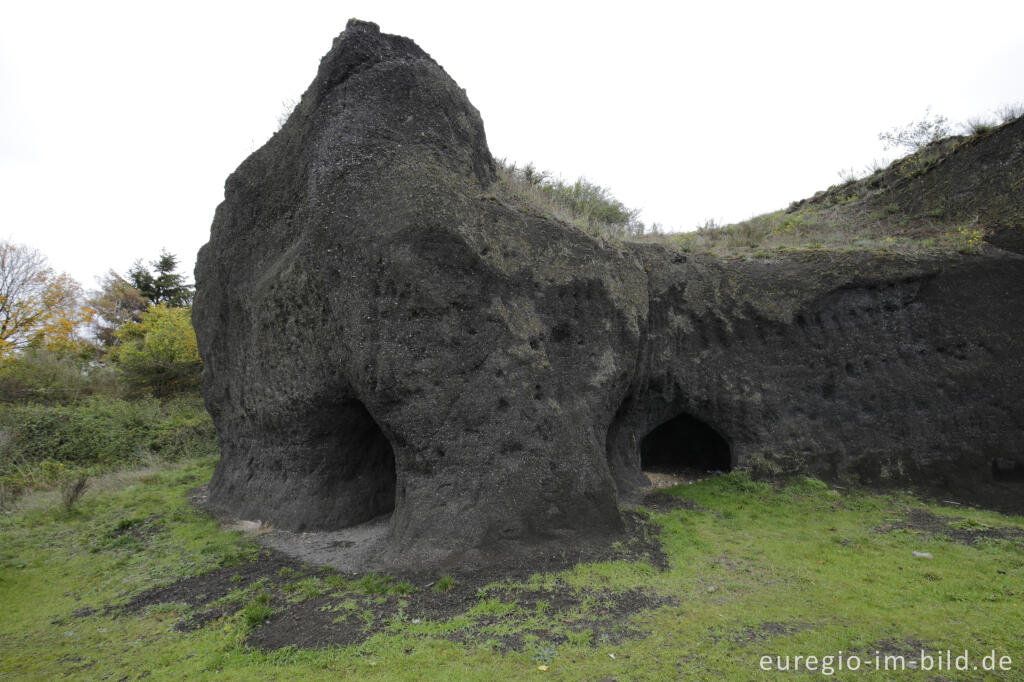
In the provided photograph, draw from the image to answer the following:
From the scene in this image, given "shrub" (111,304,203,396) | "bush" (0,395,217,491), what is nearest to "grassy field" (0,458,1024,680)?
"bush" (0,395,217,491)

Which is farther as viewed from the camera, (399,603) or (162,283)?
(162,283)

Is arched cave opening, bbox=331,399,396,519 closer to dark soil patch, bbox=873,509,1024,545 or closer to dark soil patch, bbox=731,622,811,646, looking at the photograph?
dark soil patch, bbox=731,622,811,646

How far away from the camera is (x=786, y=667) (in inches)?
167

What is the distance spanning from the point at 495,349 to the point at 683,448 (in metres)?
7.18

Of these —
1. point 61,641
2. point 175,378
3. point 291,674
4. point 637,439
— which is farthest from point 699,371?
point 175,378

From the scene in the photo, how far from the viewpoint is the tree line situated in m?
20.5

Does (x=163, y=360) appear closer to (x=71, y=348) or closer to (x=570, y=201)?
(x=71, y=348)

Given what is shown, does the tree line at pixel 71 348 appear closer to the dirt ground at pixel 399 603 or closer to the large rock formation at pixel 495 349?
the large rock formation at pixel 495 349

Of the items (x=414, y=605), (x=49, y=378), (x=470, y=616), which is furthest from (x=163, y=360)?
(x=470, y=616)

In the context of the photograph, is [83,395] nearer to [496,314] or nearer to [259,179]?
[259,179]

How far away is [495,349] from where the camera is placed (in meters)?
7.30

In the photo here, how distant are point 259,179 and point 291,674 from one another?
28.1 feet

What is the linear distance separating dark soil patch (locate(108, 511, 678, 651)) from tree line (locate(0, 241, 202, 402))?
1792cm

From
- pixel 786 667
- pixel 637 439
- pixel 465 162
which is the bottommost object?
pixel 786 667
